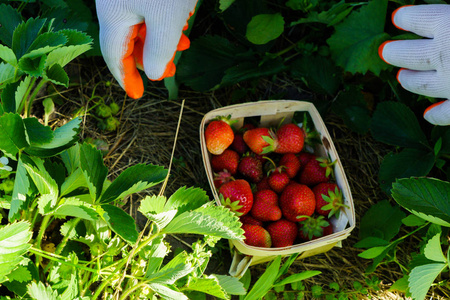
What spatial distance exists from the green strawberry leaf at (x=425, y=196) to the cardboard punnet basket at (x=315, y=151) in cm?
13

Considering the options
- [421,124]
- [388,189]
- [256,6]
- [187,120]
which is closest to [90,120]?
[187,120]

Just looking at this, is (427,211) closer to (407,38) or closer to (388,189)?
(388,189)

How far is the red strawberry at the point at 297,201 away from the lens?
3.56 feet

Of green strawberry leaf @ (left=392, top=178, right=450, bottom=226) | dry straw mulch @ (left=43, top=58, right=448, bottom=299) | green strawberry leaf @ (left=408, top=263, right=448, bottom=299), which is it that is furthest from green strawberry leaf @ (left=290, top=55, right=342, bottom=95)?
green strawberry leaf @ (left=408, top=263, right=448, bottom=299)

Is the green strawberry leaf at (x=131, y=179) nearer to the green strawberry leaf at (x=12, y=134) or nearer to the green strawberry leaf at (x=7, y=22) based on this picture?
the green strawberry leaf at (x=12, y=134)

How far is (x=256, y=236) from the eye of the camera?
41.6 inches

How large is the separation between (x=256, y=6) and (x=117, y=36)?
21.1 inches

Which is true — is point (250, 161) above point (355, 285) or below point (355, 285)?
above

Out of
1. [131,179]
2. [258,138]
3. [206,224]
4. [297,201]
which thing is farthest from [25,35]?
[297,201]

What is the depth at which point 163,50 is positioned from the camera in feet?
2.86

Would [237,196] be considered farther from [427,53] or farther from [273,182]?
[427,53]

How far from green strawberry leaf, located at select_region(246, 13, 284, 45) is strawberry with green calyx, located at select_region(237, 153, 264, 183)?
34 centimetres

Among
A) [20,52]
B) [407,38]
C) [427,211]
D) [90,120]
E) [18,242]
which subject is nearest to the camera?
[18,242]

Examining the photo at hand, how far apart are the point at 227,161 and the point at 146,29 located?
43cm
